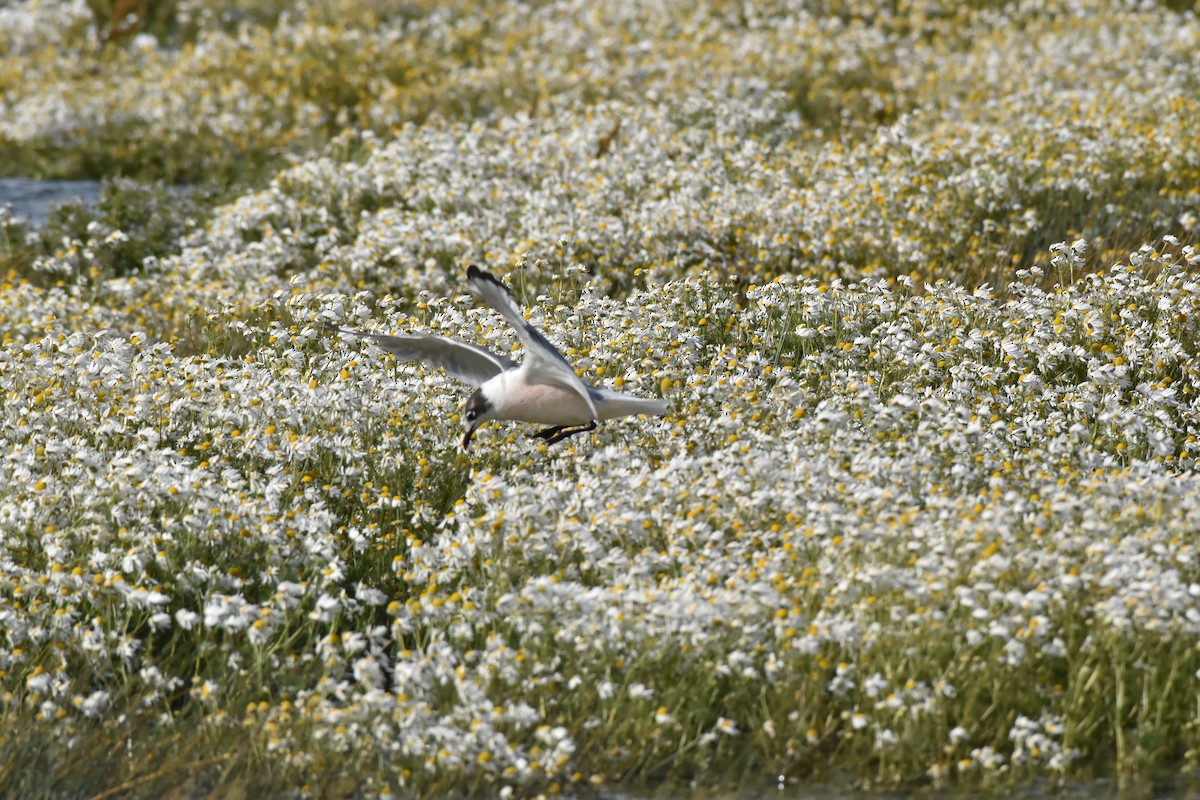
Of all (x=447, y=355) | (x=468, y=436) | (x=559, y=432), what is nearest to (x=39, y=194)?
(x=447, y=355)

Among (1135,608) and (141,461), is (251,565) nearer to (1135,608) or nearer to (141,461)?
(141,461)

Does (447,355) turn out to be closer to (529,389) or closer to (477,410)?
(477,410)

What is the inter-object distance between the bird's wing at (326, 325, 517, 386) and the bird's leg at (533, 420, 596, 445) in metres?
0.33

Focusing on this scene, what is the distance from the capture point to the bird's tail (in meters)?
5.58

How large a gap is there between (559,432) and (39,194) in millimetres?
7990

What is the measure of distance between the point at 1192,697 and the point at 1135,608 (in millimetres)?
341

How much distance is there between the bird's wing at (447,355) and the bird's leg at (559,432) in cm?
33

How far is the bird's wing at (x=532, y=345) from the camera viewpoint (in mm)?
5109

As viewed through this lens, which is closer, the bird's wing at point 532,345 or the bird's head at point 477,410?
the bird's wing at point 532,345

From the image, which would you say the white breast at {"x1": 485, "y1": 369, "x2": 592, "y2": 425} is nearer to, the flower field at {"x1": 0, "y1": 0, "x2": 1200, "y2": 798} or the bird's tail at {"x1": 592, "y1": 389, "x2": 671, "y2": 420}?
the bird's tail at {"x1": 592, "y1": 389, "x2": 671, "y2": 420}

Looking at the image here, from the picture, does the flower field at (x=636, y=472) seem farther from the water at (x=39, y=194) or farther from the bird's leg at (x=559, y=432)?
the water at (x=39, y=194)

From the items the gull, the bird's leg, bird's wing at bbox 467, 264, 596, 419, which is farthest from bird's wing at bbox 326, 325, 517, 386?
bird's wing at bbox 467, 264, 596, 419

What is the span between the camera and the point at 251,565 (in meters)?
5.36

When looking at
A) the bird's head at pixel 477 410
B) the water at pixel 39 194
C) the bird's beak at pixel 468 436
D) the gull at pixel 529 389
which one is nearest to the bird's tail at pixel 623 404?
the gull at pixel 529 389
